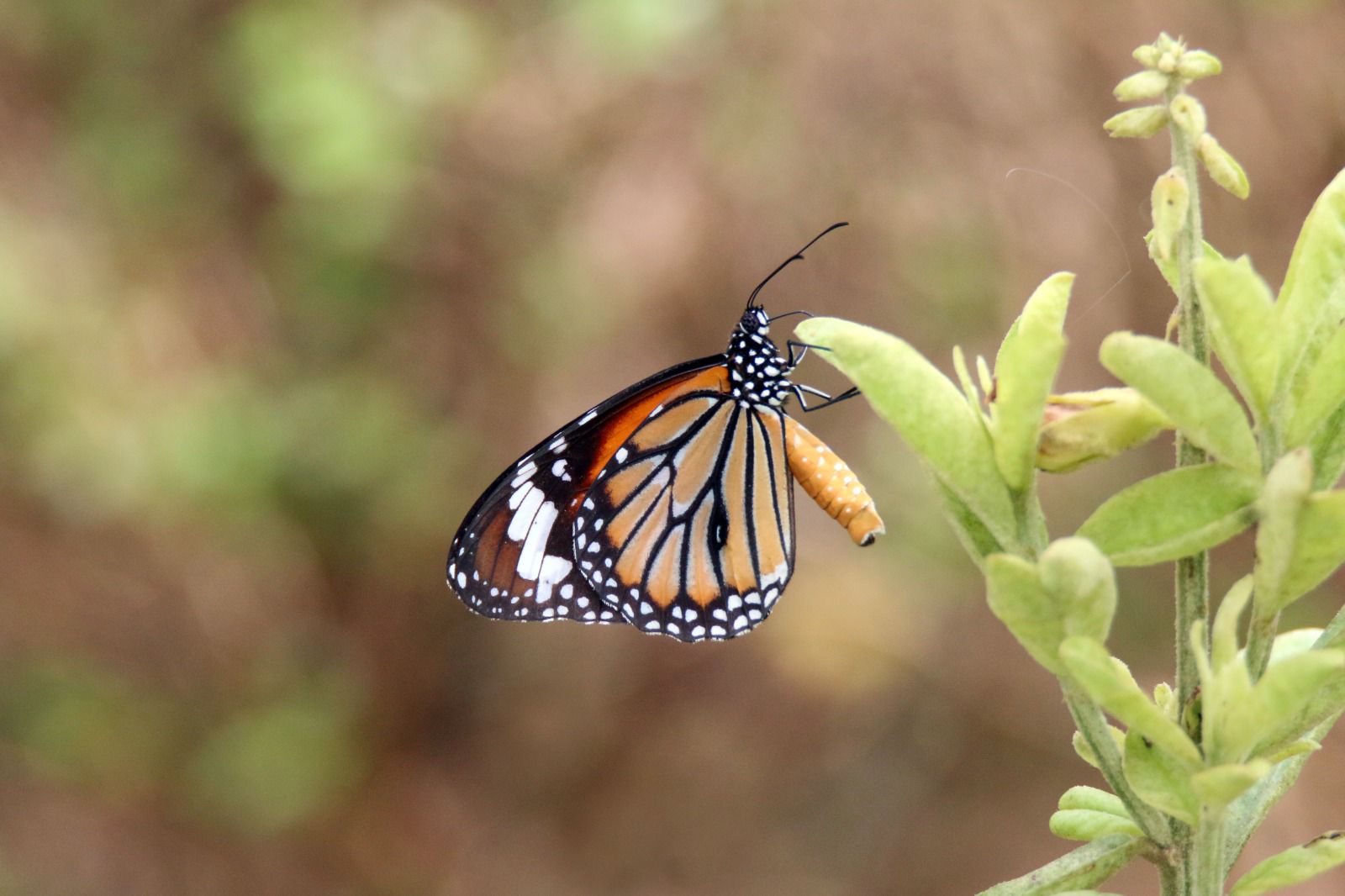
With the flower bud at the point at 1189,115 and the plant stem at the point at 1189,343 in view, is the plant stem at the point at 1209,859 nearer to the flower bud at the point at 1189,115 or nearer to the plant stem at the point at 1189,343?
the plant stem at the point at 1189,343

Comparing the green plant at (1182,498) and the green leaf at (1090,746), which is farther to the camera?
the green leaf at (1090,746)

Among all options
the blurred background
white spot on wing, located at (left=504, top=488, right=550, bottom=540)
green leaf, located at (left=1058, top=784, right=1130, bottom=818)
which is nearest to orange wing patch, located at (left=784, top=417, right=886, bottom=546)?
white spot on wing, located at (left=504, top=488, right=550, bottom=540)

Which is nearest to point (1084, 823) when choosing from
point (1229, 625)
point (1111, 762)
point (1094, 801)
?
point (1094, 801)

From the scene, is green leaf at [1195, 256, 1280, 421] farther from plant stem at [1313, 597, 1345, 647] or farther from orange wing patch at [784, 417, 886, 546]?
orange wing patch at [784, 417, 886, 546]

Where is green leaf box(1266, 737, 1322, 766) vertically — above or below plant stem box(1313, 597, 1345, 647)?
below

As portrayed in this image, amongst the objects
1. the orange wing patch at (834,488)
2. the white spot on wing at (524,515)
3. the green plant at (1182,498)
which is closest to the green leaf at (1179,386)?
the green plant at (1182,498)

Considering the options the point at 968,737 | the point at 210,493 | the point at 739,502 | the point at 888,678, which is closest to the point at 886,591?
the point at 888,678
